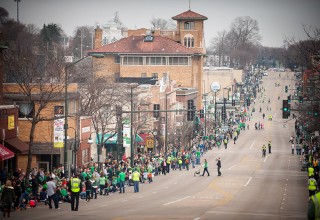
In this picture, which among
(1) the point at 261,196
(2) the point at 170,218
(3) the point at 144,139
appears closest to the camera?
(2) the point at 170,218

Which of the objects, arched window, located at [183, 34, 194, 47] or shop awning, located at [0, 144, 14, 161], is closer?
shop awning, located at [0, 144, 14, 161]

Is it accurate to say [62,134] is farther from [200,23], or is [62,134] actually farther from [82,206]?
[200,23]

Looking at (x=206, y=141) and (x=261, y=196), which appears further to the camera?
(x=206, y=141)

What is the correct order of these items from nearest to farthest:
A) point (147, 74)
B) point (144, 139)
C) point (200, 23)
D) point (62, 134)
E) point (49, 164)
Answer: point (62, 134), point (49, 164), point (144, 139), point (147, 74), point (200, 23)

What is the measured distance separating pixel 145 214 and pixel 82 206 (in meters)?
4.91

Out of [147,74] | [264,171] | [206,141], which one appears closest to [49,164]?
[264,171]

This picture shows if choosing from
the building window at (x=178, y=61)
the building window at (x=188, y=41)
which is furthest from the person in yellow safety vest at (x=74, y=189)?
the building window at (x=188, y=41)

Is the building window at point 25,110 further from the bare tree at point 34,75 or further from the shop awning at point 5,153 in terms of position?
the shop awning at point 5,153

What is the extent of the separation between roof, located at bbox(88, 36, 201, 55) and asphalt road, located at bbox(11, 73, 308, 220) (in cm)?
7507

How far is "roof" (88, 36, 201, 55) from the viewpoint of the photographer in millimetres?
156000

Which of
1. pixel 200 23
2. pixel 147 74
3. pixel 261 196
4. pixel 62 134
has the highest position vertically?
pixel 200 23

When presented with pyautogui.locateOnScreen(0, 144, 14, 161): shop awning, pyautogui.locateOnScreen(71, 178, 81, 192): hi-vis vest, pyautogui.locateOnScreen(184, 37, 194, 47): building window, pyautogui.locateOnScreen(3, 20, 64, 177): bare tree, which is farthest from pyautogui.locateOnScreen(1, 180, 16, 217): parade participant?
pyautogui.locateOnScreen(184, 37, 194, 47): building window

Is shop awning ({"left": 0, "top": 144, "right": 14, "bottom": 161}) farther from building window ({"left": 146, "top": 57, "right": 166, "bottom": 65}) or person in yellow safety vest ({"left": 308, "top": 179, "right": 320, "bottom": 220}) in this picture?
building window ({"left": 146, "top": 57, "right": 166, "bottom": 65})

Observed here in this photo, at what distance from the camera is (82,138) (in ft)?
221
